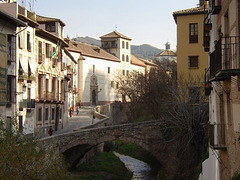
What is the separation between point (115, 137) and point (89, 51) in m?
57.5

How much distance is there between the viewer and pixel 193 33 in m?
34.8

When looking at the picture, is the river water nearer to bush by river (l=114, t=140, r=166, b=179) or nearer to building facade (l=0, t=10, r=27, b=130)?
bush by river (l=114, t=140, r=166, b=179)

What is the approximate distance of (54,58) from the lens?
43.5 meters

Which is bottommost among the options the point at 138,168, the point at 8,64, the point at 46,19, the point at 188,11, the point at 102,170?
the point at 138,168

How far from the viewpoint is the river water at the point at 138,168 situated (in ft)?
122

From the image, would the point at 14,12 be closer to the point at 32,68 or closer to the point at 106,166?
the point at 32,68

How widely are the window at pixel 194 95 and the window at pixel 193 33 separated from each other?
403cm

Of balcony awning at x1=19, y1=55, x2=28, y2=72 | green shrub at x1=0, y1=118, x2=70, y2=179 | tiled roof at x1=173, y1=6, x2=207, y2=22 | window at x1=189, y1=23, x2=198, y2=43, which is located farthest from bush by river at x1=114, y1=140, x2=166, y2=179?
green shrub at x1=0, y1=118, x2=70, y2=179

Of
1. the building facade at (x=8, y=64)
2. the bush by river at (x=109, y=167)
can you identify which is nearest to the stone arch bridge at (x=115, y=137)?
the bush by river at (x=109, y=167)

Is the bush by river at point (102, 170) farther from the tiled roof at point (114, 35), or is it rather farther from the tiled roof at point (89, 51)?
the tiled roof at point (114, 35)

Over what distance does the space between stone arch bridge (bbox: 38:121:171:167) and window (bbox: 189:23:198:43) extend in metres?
7.12

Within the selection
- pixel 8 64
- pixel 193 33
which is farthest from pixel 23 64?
pixel 193 33

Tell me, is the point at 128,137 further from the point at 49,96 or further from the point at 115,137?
the point at 49,96

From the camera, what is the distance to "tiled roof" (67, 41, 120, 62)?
81.1 m
